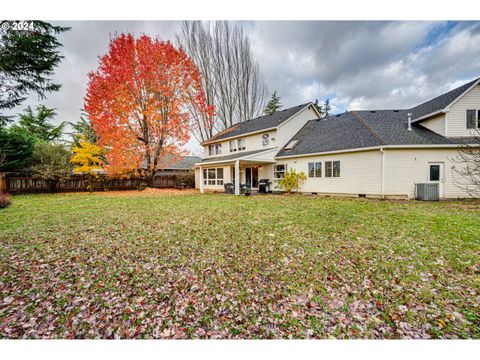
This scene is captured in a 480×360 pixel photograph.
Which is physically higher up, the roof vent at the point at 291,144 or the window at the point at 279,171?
the roof vent at the point at 291,144

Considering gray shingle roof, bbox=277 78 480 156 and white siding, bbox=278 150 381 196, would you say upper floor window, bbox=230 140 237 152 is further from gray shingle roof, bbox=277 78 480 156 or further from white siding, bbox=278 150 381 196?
white siding, bbox=278 150 381 196

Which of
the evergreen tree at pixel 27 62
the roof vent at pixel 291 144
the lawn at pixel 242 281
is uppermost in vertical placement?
the evergreen tree at pixel 27 62

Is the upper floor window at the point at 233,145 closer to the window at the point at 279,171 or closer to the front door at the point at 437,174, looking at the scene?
the window at the point at 279,171

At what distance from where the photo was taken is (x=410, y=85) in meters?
12.1

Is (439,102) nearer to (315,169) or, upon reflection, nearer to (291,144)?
(315,169)

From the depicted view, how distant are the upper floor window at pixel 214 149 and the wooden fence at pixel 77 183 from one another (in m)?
4.22

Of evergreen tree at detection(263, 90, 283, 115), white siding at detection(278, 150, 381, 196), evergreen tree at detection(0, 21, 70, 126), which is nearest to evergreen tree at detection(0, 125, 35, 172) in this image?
evergreen tree at detection(0, 21, 70, 126)

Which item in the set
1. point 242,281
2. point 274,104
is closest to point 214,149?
point 274,104

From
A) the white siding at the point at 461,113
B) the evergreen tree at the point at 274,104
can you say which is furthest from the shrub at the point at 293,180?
the evergreen tree at the point at 274,104

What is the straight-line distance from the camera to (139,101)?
15305mm

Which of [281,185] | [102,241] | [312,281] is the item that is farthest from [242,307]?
[281,185]

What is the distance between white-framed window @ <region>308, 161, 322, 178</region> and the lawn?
829cm

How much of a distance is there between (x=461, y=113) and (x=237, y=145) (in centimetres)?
1563

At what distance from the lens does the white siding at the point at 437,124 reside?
1192 centimetres
